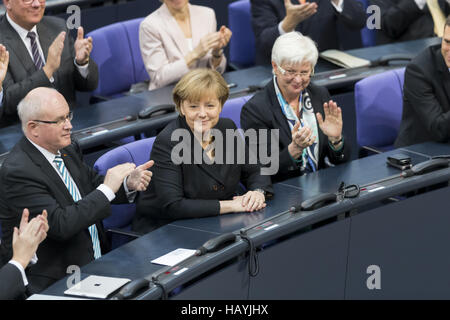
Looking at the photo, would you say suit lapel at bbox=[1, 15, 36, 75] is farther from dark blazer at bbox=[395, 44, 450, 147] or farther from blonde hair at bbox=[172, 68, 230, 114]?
dark blazer at bbox=[395, 44, 450, 147]

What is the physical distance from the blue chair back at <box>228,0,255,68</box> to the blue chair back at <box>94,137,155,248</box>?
2.02m

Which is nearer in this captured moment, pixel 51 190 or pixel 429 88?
pixel 51 190

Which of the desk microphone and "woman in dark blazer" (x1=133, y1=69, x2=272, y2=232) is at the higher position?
"woman in dark blazer" (x1=133, y1=69, x2=272, y2=232)

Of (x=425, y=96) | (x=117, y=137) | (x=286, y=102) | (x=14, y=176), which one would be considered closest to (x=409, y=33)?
(x=425, y=96)

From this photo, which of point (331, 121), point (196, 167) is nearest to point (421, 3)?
point (331, 121)

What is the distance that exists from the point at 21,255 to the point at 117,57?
2.45 m

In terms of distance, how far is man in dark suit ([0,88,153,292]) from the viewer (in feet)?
8.67

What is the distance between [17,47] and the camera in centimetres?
381

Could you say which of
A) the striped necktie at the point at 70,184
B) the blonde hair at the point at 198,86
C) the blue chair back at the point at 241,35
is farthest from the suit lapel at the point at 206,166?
the blue chair back at the point at 241,35

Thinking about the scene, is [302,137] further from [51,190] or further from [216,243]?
[51,190]

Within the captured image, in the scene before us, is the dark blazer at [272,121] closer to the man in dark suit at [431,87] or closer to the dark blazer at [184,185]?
the dark blazer at [184,185]

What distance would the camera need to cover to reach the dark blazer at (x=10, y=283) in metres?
2.35

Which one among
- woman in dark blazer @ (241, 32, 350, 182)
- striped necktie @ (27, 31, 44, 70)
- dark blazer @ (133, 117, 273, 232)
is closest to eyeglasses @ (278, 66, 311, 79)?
woman in dark blazer @ (241, 32, 350, 182)
